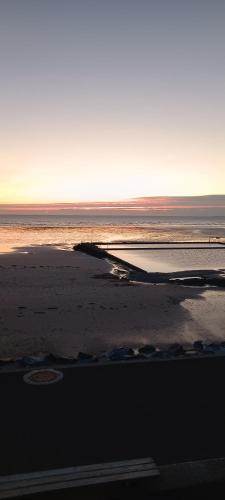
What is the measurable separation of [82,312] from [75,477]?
940cm

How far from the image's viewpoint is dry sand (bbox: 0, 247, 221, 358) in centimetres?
1038

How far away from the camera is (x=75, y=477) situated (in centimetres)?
438

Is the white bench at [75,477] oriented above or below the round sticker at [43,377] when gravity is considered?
above

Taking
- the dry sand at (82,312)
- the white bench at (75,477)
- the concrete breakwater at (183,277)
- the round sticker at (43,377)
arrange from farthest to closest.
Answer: the concrete breakwater at (183,277), the dry sand at (82,312), the round sticker at (43,377), the white bench at (75,477)

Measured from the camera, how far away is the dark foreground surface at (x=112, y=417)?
493 cm

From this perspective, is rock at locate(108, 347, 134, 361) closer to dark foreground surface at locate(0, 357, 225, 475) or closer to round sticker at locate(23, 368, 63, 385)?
dark foreground surface at locate(0, 357, 225, 475)

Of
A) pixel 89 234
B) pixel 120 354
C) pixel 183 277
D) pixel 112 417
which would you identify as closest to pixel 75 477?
pixel 112 417

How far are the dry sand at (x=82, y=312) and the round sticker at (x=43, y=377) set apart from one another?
6.19 feet

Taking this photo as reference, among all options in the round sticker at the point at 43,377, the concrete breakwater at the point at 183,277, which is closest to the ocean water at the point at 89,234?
the concrete breakwater at the point at 183,277

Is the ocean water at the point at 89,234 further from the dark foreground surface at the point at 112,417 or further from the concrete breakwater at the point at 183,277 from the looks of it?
the dark foreground surface at the point at 112,417

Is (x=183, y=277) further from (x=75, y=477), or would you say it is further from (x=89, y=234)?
(x=89, y=234)

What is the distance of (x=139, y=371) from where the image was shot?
7535 mm

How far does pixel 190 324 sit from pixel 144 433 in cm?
719

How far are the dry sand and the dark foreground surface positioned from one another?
2.47 m
